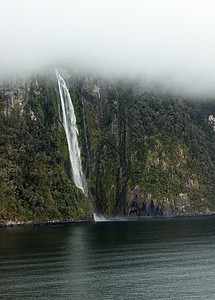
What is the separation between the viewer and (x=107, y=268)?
5412 cm

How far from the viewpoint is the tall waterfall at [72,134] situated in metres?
165

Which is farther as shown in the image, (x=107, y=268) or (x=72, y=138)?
(x=72, y=138)

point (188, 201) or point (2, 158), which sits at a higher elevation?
point (2, 158)

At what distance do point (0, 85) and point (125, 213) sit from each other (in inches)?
2569

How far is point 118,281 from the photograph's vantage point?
4731cm

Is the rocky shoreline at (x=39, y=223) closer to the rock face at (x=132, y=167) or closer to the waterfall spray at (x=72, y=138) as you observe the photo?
the waterfall spray at (x=72, y=138)

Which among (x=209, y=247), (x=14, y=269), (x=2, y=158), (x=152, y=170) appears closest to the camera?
(x=14, y=269)

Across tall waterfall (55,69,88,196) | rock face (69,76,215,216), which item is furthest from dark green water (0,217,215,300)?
rock face (69,76,215,216)

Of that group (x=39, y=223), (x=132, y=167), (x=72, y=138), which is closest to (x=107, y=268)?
(x=39, y=223)

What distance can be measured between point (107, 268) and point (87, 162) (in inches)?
4934

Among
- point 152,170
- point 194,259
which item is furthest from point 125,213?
point 194,259

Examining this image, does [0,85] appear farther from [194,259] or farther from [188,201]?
[194,259]

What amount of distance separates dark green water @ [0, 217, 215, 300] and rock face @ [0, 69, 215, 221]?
185 ft

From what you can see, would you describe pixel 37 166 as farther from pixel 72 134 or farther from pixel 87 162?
pixel 87 162
